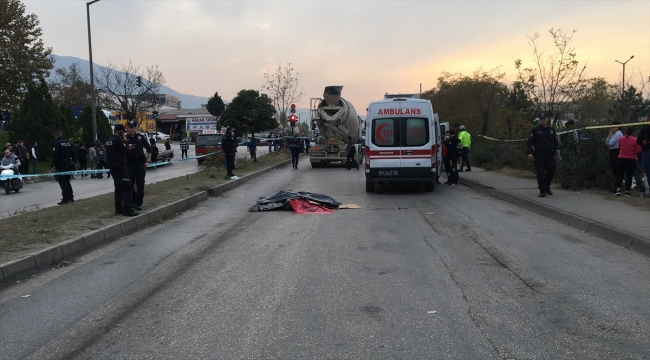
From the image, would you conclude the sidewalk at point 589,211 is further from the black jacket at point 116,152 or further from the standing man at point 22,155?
the standing man at point 22,155

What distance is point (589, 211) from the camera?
1075 centimetres

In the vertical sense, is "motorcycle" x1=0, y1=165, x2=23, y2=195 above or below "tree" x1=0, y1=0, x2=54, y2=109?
below

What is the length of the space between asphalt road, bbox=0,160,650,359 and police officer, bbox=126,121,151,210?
223 cm

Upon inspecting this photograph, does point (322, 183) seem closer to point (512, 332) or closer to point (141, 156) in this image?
point (141, 156)

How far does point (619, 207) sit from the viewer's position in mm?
11070

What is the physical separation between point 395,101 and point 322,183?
5.15 meters

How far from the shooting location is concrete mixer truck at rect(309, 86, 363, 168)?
29.8 m

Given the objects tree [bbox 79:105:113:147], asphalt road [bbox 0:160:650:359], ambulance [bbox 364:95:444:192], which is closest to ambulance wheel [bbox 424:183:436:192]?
ambulance [bbox 364:95:444:192]

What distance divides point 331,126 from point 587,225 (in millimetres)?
21061

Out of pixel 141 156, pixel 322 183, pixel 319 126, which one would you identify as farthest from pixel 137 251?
pixel 319 126

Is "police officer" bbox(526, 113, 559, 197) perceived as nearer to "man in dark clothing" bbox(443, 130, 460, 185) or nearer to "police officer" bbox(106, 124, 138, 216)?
"man in dark clothing" bbox(443, 130, 460, 185)

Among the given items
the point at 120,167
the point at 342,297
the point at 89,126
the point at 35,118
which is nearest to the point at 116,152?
the point at 120,167

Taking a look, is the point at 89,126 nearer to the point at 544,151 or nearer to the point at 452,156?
the point at 452,156

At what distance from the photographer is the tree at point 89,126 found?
36.8m
